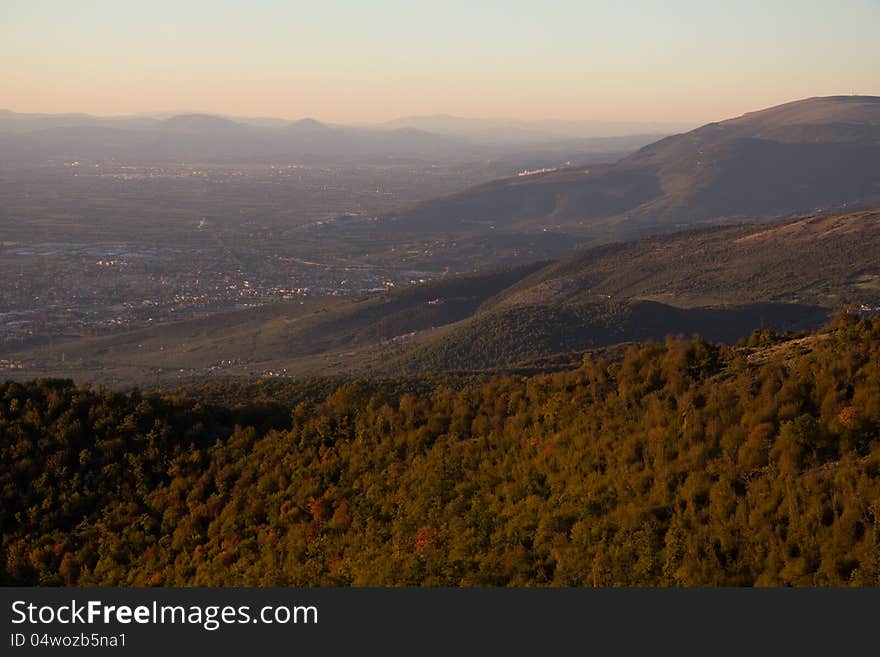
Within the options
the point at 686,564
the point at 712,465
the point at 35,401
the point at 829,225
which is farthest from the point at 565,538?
the point at 829,225

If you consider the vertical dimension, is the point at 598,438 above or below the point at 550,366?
above

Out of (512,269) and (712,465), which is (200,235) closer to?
(512,269)

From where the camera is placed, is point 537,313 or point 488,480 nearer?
point 488,480

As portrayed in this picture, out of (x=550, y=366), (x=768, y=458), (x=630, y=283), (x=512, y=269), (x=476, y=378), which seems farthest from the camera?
(x=512, y=269)

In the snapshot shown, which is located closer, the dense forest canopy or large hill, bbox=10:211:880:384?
the dense forest canopy

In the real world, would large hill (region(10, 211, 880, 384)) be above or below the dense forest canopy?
below

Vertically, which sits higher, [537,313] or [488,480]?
[488,480]
